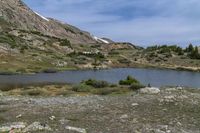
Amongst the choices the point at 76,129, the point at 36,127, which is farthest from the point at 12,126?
the point at 76,129

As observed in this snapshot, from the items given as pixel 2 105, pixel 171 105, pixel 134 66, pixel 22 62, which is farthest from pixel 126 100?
pixel 134 66

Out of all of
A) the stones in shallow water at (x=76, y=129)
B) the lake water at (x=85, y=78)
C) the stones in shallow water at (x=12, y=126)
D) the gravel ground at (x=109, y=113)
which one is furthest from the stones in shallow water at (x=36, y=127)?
the lake water at (x=85, y=78)

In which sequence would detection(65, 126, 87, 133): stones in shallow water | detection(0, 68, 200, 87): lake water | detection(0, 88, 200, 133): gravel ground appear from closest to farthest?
detection(65, 126, 87, 133): stones in shallow water, detection(0, 88, 200, 133): gravel ground, detection(0, 68, 200, 87): lake water

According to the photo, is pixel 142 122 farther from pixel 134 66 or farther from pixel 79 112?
pixel 134 66

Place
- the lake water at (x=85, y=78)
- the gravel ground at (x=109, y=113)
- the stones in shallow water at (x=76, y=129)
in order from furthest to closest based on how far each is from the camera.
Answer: the lake water at (x=85, y=78) < the gravel ground at (x=109, y=113) < the stones in shallow water at (x=76, y=129)

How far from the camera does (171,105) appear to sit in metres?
35.2

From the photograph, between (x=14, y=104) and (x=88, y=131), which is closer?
(x=88, y=131)

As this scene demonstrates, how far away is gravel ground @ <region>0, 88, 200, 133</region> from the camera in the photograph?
28.0m

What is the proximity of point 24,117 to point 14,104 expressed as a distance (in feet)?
22.9

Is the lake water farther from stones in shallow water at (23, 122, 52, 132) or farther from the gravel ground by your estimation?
stones in shallow water at (23, 122, 52, 132)

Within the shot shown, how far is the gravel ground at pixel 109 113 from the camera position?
28.0 metres

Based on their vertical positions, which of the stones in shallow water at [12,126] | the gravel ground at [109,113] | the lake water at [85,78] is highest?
the gravel ground at [109,113]

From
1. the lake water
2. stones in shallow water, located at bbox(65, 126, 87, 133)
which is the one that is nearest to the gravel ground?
stones in shallow water, located at bbox(65, 126, 87, 133)

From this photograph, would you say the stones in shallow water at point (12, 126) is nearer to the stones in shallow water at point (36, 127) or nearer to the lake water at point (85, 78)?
the stones in shallow water at point (36, 127)
